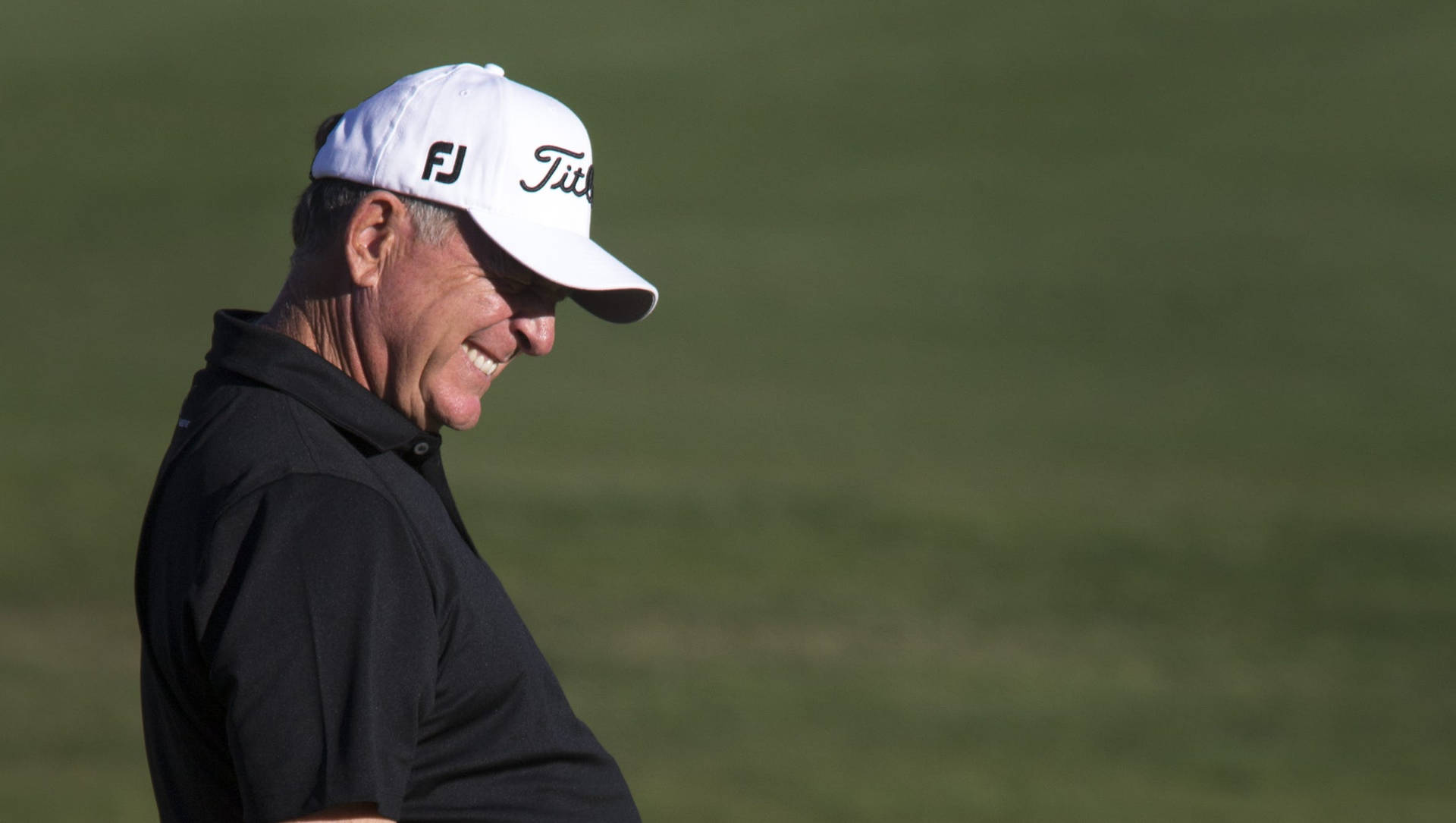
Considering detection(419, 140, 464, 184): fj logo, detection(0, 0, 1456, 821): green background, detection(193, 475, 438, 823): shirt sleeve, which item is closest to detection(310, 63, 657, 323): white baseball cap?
detection(419, 140, 464, 184): fj logo

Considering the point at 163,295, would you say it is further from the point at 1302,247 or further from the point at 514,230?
the point at 514,230

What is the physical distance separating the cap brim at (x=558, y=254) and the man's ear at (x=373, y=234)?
0.33 feet

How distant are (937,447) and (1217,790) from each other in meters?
6.33

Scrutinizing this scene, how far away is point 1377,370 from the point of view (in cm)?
1809

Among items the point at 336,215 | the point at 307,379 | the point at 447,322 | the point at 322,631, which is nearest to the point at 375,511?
the point at 322,631

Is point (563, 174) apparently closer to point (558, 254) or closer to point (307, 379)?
point (558, 254)

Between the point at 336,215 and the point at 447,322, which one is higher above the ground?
the point at 336,215

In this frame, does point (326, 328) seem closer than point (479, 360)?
Yes

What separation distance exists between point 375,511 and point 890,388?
1496 centimetres

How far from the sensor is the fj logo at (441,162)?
2641 mm

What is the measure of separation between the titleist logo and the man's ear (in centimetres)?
18

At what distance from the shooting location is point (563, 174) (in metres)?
2.77

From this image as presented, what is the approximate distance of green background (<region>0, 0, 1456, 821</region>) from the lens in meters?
9.91

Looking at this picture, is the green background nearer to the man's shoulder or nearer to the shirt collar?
the shirt collar
